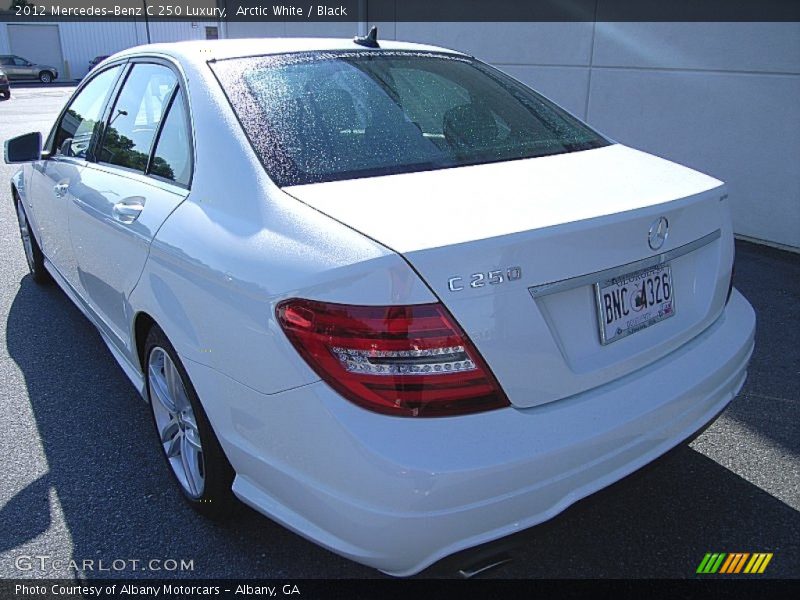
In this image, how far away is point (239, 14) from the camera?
45.1 ft

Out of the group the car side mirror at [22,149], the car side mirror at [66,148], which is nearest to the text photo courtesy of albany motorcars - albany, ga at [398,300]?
the car side mirror at [66,148]

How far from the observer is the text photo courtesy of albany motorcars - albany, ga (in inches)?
65.7

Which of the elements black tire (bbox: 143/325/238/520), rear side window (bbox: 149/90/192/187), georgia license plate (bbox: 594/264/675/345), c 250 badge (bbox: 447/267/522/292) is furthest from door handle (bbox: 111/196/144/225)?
georgia license plate (bbox: 594/264/675/345)

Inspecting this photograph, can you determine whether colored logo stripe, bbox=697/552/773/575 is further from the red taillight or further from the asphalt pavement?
the red taillight

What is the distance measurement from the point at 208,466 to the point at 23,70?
44.6m

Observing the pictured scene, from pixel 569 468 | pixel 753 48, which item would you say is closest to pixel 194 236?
pixel 569 468

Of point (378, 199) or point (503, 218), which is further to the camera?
point (378, 199)

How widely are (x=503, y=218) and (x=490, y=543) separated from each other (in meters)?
0.82

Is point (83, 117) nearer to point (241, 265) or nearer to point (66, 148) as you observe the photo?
point (66, 148)

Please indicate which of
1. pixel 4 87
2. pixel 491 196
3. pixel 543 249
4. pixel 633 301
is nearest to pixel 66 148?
pixel 491 196

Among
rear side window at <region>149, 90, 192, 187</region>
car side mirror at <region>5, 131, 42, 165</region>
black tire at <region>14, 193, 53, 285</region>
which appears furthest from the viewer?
black tire at <region>14, 193, 53, 285</region>

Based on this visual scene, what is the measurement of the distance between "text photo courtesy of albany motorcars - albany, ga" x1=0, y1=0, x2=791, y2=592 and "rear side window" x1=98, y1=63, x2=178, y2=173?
1.4 inches

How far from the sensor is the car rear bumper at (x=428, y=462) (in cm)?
164

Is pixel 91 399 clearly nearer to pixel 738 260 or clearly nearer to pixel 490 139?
pixel 490 139
